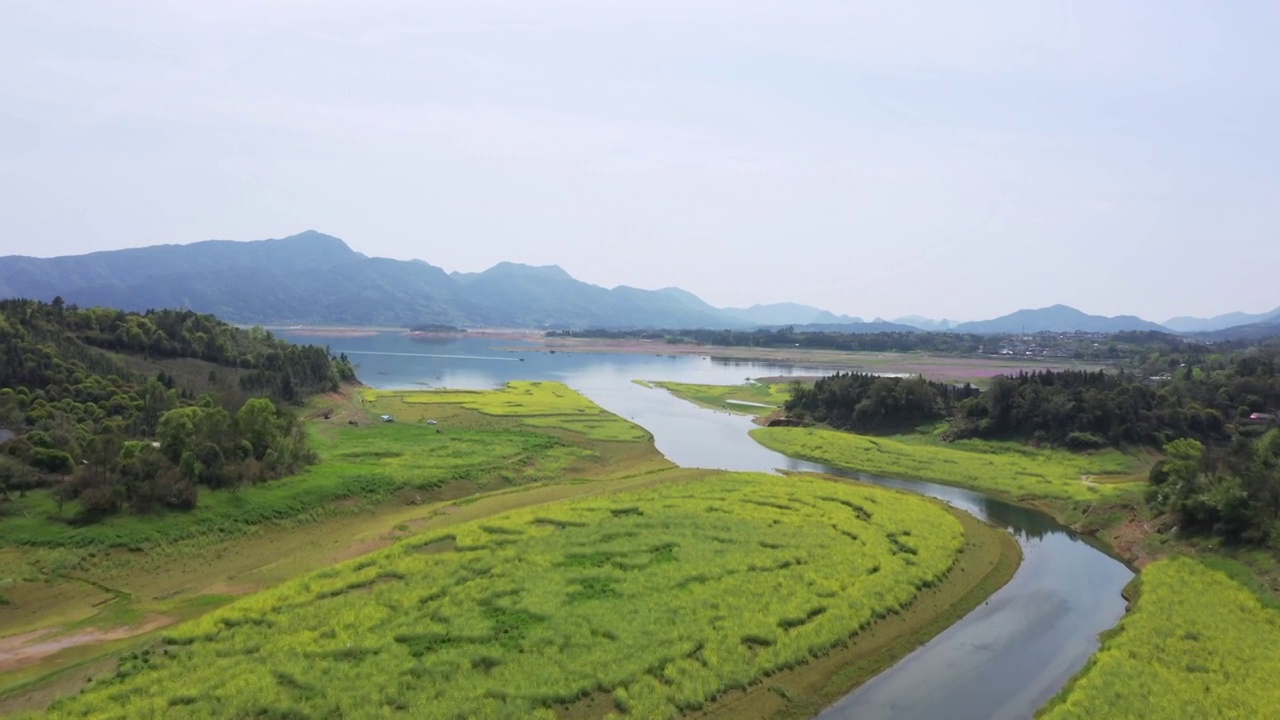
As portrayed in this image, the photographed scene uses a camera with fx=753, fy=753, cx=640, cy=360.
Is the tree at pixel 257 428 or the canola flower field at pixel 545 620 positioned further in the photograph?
the tree at pixel 257 428

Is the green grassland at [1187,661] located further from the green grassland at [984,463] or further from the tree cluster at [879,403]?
the tree cluster at [879,403]

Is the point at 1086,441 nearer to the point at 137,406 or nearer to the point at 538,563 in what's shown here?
the point at 538,563

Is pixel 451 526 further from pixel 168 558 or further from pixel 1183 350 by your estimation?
pixel 1183 350

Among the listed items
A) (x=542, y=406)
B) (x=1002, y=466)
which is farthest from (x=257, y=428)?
(x=1002, y=466)

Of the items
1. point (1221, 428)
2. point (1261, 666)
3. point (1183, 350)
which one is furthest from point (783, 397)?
point (1183, 350)

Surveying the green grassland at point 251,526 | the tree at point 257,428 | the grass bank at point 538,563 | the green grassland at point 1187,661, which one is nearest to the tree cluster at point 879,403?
the green grassland at point 251,526

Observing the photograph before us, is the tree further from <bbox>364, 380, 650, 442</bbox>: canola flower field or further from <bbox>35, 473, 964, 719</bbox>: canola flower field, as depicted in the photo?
<bbox>364, 380, 650, 442</bbox>: canola flower field
